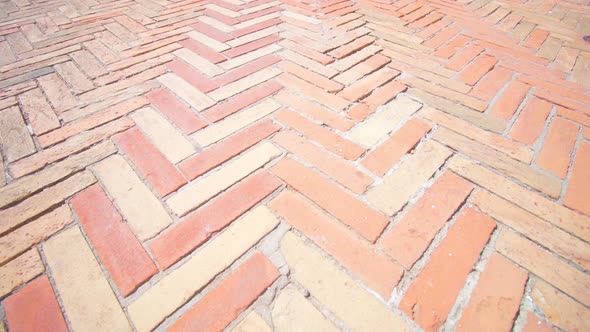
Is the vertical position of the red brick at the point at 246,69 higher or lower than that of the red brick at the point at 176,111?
higher

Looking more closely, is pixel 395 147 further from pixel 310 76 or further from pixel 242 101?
pixel 242 101

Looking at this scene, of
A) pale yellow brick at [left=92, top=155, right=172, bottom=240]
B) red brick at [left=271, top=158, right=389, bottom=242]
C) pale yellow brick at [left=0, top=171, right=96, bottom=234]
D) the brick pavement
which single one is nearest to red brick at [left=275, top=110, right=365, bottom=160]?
the brick pavement

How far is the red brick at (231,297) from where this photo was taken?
3.09ft

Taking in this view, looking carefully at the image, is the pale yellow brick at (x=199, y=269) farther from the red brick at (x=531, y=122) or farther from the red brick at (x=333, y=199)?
the red brick at (x=531, y=122)

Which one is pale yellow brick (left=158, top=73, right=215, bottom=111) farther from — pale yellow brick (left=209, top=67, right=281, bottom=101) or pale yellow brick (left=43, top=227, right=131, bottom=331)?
pale yellow brick (left=43, top=227, right=131, bottom=331)

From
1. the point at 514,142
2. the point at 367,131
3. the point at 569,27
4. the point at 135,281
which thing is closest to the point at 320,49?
the point at 367,131

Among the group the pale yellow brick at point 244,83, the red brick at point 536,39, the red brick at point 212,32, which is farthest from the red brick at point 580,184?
the red brick at point 212,32

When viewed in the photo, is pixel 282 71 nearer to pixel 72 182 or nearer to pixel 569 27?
pixel 72 182

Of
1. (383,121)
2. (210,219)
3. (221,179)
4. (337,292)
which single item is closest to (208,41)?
(221,179)

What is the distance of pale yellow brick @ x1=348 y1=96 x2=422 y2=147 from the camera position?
154cm

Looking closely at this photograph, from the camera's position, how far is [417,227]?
3.91 feet

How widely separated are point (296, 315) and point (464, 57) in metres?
2.18

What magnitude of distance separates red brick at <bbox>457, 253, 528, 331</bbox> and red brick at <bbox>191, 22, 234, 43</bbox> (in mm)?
2204

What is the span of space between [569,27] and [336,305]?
131 inches
